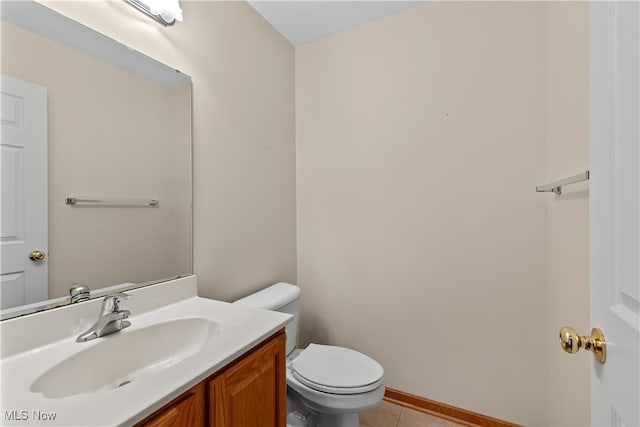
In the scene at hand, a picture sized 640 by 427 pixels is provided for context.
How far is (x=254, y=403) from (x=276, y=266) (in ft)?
3.25

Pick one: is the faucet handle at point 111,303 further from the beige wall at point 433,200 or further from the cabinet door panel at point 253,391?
the beige wall at point 433,200

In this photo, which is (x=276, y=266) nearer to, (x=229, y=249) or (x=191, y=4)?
(x=229, y=249)

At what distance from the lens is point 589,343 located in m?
0.50

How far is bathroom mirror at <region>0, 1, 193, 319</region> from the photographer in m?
0.76

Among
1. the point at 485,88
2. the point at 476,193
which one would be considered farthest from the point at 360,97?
the point at 476,193

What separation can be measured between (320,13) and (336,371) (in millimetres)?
2017

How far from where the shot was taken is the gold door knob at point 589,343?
19.2 inches

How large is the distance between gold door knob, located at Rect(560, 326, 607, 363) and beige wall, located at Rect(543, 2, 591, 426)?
399mm

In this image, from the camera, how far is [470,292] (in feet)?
4.91

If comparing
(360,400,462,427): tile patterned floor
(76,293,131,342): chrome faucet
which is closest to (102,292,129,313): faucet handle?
(76,293,131,342): chrome faucet

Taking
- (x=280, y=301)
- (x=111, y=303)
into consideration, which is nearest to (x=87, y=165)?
(x=111, y=303)

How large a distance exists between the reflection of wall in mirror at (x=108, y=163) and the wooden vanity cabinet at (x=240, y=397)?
1.87 ft

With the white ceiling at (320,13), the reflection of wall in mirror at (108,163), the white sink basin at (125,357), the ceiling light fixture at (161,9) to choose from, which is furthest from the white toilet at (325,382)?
the white ceiling at (320,13)

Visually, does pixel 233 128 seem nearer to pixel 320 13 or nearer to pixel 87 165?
pixel 87 165
